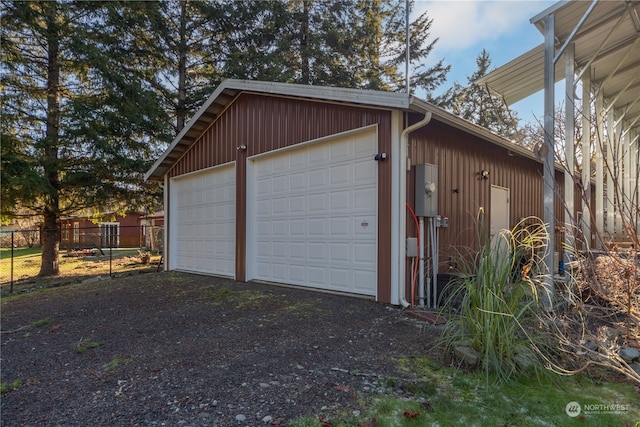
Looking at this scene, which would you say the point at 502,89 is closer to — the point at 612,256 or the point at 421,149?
the point at 421,149

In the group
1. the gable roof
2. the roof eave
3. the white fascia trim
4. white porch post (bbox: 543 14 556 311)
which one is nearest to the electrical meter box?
the white fascia trim

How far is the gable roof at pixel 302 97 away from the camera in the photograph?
5008mm

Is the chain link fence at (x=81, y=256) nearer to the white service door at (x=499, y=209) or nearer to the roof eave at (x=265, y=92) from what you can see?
the roof eave at (x=265, y=92)

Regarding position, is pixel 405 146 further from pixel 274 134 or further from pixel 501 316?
pixel 501 316

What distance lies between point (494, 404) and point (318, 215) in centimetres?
426

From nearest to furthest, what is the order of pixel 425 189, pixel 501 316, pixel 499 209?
pixel 501 316
pixel 425 189
pixel 499 209

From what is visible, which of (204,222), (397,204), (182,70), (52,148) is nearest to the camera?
(397,204)

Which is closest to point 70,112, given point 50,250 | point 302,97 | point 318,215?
point 50,250

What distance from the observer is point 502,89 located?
636cm

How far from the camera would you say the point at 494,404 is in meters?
Answer: 2.49

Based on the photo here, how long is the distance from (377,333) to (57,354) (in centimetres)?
333

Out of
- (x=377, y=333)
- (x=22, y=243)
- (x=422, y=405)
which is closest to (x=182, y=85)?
(x=377, y=333)

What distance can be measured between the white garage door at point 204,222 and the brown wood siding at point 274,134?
312mm

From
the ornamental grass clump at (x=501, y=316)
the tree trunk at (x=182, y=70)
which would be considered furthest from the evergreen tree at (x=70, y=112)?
the ornamental grass clump at (x=501, y=316)
